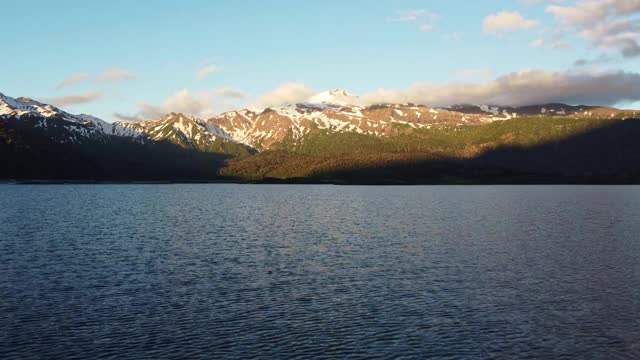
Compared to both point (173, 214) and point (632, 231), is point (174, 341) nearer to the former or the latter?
point (632, 231)

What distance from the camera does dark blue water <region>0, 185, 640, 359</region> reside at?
143 feet

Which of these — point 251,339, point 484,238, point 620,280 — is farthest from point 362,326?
point 484,238

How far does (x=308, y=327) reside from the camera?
158 ft

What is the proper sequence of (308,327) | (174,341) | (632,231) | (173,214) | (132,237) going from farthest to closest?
(173,214) → (632,231) → (132,237) → (308,327) → (174,341)

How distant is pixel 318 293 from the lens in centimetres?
6062

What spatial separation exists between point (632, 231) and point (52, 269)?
107m

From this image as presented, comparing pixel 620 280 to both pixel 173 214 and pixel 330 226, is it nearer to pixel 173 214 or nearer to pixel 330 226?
pixel 330 226

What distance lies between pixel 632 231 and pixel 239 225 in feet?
269

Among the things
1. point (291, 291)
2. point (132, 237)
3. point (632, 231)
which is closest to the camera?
point (291, 291)

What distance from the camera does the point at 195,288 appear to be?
206 feet

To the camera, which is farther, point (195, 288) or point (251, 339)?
point (195, 288)

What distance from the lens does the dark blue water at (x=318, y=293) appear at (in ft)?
143

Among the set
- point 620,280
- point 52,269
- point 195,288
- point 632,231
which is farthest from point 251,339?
point 632,231

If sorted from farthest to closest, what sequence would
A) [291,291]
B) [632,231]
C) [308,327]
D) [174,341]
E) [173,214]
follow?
[173,214] < [632,231] < [291,291] < [308,327] < [174,341]
